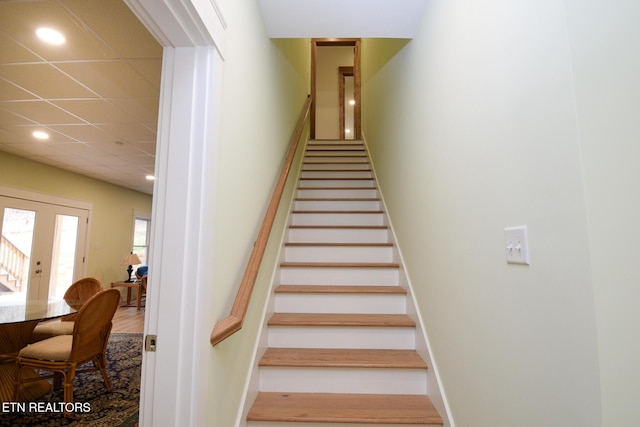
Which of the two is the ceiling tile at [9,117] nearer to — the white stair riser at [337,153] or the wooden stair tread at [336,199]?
the wooden stair tread at [336,199]

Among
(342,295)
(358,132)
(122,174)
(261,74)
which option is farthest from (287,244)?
(122,174)

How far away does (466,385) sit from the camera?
1350 millimetres

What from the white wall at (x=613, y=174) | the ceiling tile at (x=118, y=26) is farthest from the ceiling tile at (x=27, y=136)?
the white wall at (x=613, y=174)

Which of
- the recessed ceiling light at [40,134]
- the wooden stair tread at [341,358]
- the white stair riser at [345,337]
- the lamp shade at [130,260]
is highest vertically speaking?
the recessed ceiling light at [40,134]

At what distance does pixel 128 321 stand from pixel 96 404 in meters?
3.36

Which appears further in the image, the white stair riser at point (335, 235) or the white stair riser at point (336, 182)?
the white stair riser at point (336, 182)

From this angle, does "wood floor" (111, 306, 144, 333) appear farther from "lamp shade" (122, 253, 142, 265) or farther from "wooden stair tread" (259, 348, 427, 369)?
"wooden stair tread" (259, 348, 427, 369)

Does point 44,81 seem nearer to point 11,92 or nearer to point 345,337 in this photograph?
point 11,92

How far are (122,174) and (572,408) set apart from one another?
660 centimetres

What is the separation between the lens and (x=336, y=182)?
3.93m

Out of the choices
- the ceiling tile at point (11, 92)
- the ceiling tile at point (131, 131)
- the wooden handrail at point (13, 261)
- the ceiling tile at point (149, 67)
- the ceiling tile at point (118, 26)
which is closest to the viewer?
the ceiling tile at point (118, 26)

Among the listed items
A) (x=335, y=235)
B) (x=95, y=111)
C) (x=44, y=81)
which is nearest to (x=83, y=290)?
(x=95, y=111)

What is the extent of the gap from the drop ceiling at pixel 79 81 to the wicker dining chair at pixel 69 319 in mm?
1748

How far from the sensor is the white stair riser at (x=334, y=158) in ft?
14.8
